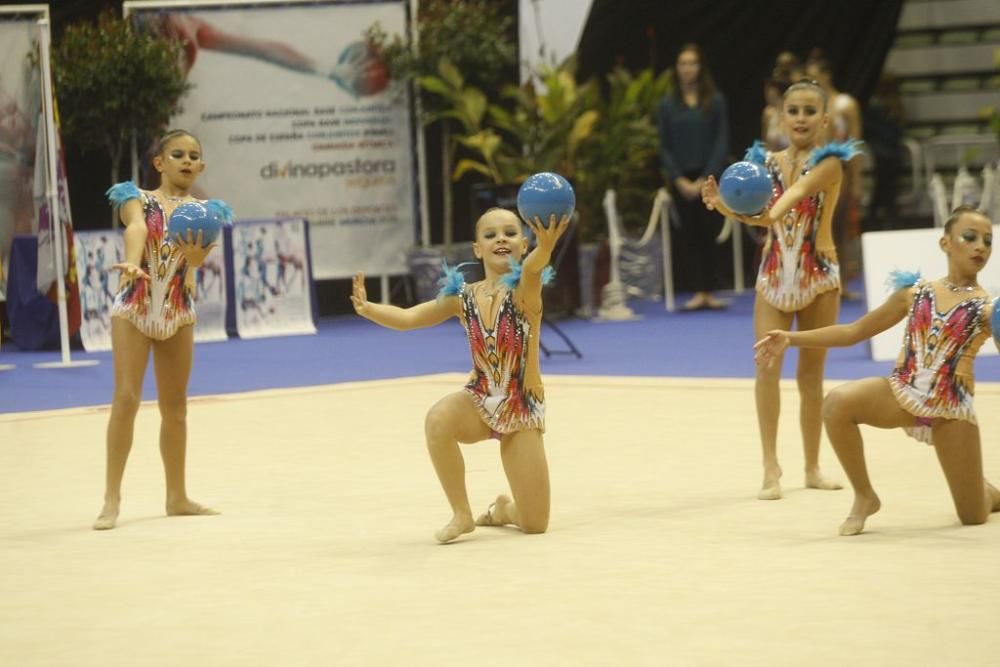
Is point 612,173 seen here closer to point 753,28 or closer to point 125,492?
point 753,28

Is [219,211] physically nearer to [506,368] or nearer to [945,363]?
[506,368]

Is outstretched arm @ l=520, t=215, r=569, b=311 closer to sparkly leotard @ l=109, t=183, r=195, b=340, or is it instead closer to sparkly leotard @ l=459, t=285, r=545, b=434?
sparkly leotard @ l=459, t=285, r=545, b=434

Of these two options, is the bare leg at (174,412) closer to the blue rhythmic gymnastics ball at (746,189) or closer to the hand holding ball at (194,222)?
the hand holding ball at (194,222)

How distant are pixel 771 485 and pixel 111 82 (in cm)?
750

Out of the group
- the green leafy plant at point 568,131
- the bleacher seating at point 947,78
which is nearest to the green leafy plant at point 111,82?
the green leafy plant at point 568,131

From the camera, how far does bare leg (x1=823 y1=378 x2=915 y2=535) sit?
197 inches

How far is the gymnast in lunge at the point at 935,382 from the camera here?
4.98 meters

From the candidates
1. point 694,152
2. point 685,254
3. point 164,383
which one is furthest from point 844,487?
point 685,254

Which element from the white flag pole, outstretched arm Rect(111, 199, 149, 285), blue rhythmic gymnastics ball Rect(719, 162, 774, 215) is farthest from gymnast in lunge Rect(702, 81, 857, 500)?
the white flag pole

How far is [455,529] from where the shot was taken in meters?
5.07

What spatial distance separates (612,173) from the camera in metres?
13.6

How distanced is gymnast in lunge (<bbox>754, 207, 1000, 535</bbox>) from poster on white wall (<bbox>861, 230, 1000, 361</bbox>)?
454 cm

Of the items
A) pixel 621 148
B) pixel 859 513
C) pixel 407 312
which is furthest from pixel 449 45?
pixel 859 513

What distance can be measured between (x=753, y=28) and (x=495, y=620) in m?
11.6
